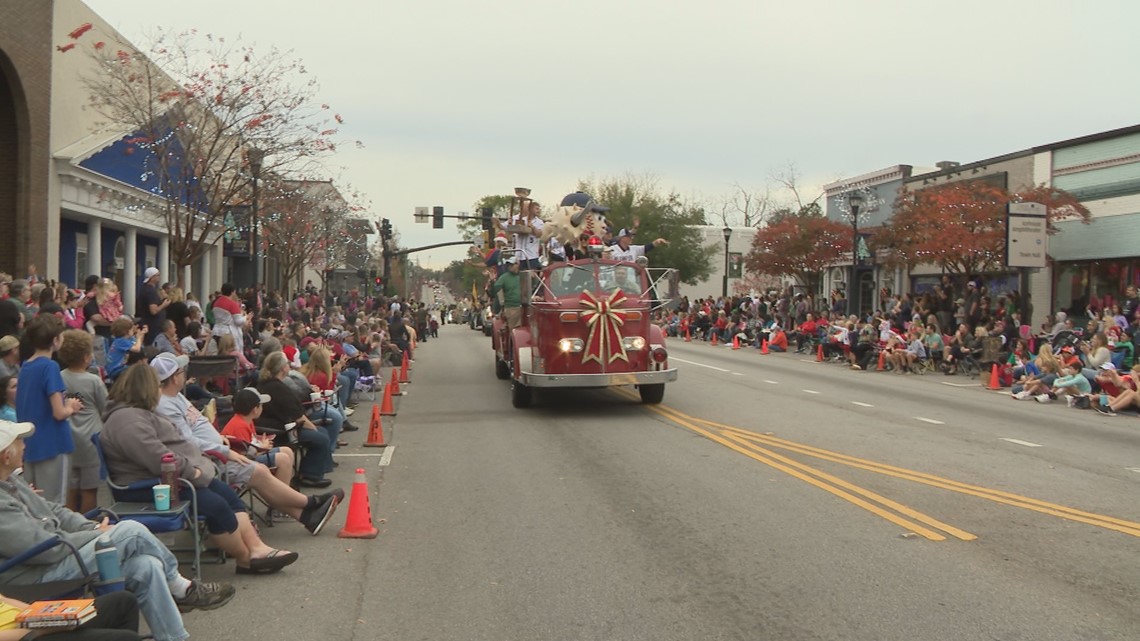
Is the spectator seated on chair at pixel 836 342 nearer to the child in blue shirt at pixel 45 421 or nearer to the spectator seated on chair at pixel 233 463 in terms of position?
the spectator seated on chair at pixel 233 463

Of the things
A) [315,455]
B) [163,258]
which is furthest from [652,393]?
[163,258]

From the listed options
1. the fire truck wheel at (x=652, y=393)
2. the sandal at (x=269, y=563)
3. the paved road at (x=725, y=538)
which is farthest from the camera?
the fire truck wheel at (x=652, y=393)

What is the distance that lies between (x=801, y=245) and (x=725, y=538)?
109 ft

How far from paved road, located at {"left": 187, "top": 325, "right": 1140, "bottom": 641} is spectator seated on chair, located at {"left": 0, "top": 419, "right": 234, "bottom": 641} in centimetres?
56

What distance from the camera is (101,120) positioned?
23.2m

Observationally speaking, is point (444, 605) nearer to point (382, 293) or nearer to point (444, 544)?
point (444, 544)

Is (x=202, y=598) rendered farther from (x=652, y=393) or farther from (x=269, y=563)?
(x=652, y=393)

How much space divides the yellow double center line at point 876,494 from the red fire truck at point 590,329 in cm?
176

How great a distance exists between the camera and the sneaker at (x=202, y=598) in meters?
6.00

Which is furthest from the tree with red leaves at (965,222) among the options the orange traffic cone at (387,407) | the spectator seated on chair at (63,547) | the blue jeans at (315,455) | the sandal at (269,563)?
the spectator seated on chair at (63,547)

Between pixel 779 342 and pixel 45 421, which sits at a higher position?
pixel 45 421

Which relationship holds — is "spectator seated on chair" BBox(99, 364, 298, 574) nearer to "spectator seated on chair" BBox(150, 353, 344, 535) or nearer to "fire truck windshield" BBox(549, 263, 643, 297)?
"spectator seated on chair" BBox(150, 353, 344, 535)

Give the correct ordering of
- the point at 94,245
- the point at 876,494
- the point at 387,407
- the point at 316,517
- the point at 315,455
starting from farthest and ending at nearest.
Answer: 1. the point at 94,245
2. the point at 387,407
3. the point at 315,455
4. the point at 876,494
5. the point at 316,517

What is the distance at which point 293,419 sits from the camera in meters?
9.41
